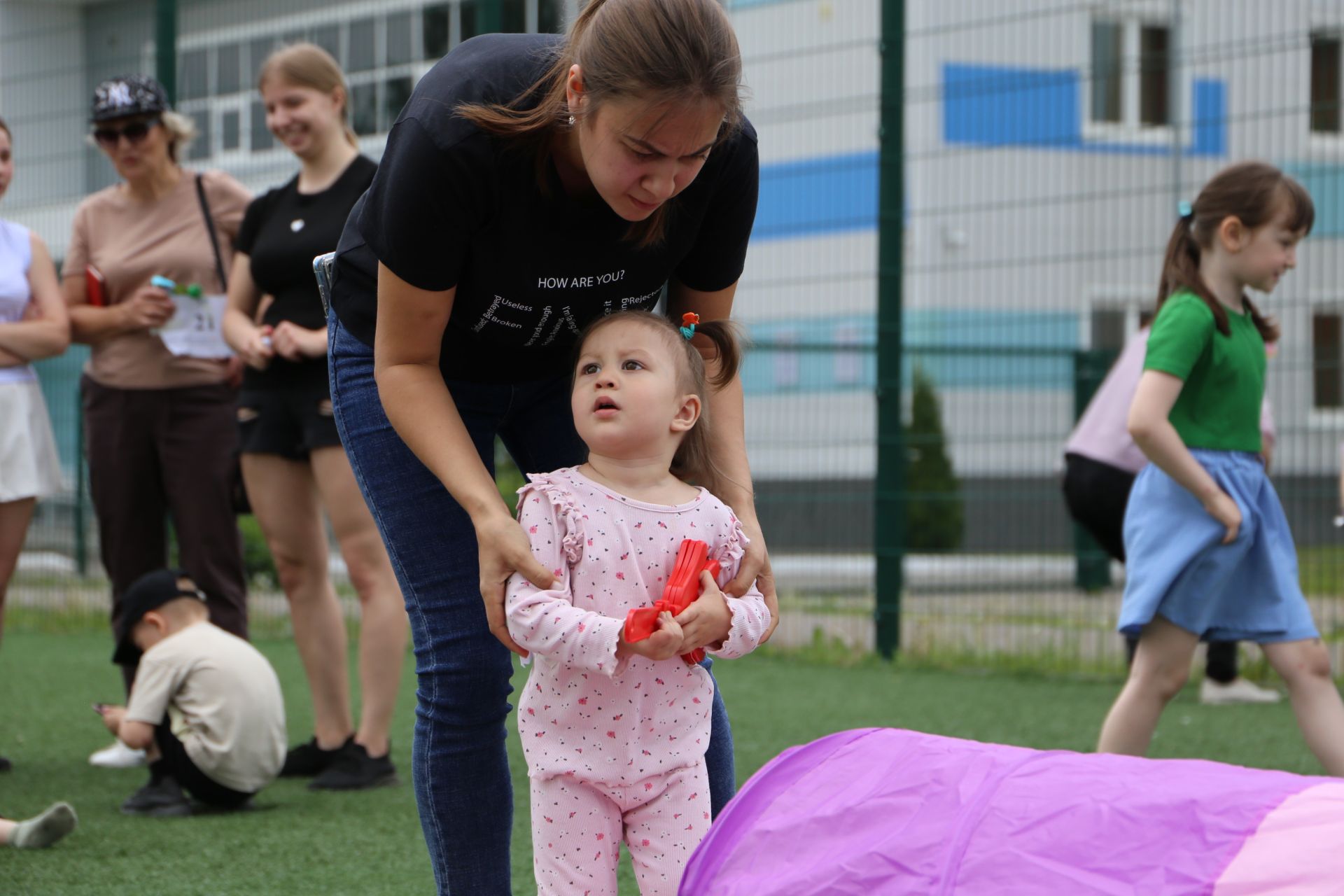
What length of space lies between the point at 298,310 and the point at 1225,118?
3922 millimetres

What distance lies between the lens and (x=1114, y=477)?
18.4 ft

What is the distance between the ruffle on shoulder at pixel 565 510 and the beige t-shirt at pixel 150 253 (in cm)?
245

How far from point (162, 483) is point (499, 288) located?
2.56m

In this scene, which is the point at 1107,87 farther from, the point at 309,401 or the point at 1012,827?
the point at 1012,827

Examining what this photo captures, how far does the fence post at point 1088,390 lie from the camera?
722cm

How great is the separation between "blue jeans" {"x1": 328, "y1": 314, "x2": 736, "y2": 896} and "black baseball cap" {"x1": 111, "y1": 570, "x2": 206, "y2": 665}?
1668 mm

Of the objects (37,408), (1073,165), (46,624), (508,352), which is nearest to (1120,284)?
(1073,165)

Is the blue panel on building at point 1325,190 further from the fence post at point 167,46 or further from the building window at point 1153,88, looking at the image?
the fence post at point 167,46

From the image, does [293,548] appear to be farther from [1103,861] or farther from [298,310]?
[1103,861]

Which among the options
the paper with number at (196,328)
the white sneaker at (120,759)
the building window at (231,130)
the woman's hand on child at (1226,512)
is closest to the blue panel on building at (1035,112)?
the woman's hand on child at (1226,512)

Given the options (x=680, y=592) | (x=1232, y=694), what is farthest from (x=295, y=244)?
(x=1232, y=694)

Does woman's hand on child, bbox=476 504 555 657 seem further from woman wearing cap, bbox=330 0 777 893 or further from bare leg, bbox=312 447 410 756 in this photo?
bare leg, bbox=312 447 410 756

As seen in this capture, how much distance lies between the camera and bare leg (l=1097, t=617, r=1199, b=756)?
363 cm

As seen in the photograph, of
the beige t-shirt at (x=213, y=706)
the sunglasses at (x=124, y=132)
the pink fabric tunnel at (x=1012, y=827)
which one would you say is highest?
the sunglasses at (x=124, y=132)
